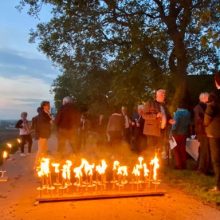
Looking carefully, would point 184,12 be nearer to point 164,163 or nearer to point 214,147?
point 164,163

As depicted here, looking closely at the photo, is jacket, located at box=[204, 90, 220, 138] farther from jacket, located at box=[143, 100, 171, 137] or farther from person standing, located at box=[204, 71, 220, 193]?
jacket, located at box=[143, 100, 171, 137]

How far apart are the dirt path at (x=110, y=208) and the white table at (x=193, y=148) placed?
4212 millimetres

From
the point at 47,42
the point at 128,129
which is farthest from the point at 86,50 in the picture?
the point at 128,129

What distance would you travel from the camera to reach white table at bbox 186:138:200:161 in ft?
46.5

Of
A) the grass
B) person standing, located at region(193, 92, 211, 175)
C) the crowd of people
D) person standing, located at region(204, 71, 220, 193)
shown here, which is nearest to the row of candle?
the grass

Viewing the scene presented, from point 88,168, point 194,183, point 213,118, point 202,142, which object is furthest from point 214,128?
point 202,142

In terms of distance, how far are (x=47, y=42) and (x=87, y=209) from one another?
13.0 m

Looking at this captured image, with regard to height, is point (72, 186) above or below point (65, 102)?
below

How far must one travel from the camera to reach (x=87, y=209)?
8297mm

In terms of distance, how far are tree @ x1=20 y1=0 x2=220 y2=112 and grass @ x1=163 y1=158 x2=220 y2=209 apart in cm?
481

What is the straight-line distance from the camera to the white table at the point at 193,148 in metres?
14.2

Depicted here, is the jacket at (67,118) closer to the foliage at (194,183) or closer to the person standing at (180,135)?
A: the person standing at (180,135)

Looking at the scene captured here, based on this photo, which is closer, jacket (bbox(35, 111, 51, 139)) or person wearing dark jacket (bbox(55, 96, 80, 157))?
jacket (bbox(35, 111, 51, 139))

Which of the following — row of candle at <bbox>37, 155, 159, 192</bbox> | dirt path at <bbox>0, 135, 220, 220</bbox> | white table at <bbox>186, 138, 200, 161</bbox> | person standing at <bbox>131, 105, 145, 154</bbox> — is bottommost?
dirt path at <bbox>0, 135, 220, 220</bbox>
